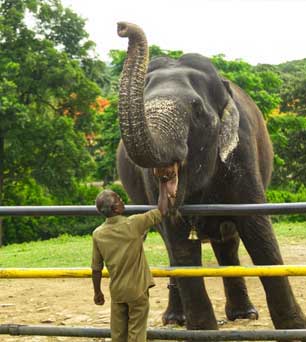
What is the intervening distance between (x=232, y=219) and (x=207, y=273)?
1462 mm

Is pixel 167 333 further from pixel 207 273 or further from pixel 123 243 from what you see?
pixel 123 243

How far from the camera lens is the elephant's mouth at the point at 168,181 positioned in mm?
3919

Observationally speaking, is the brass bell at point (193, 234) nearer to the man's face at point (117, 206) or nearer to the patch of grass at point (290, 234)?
the man's face at point (117, 206)

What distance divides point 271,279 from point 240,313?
1716 millimetres

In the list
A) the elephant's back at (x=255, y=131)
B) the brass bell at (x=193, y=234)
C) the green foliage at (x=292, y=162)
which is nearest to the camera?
the brass bell at (x=193, y=234)

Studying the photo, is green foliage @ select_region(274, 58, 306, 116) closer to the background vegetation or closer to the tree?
the background vegetation

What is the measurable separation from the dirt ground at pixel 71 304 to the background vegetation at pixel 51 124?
11621 millimetres

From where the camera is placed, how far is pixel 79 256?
1225 centimetres

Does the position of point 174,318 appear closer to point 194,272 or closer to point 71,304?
point 71,304

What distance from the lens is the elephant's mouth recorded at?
154 inches

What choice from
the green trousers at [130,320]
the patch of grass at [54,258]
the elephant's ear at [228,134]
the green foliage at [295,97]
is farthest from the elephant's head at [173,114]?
the green foliage at [295,97]

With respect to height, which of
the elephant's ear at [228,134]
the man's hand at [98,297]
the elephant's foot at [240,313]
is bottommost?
the elephant's foot at [240,313]

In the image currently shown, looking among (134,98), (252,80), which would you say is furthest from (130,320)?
(252,80)

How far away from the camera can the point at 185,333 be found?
3775 millimetres
